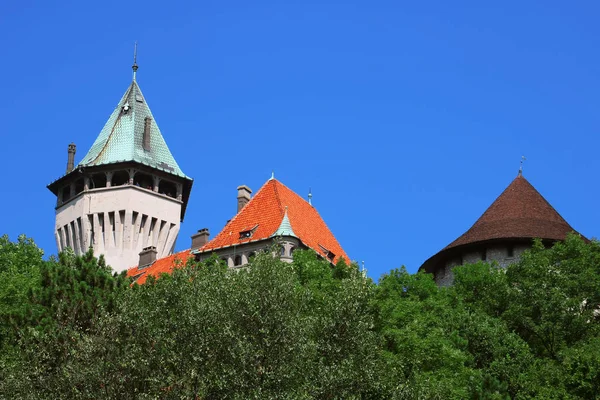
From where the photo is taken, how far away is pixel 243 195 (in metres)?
60.2

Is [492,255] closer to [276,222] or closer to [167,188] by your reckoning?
[276,222]

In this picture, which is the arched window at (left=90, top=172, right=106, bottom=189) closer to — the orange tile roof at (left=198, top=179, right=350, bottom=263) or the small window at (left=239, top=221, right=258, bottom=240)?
the orange tile roof at (left=198, top=179, right=350, bottom=263)

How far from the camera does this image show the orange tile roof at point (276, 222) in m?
52.8

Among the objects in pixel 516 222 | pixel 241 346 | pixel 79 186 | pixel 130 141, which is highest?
pixel 130 141

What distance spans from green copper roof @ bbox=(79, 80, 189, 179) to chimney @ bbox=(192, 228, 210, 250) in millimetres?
7657

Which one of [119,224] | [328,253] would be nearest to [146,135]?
[119,224]

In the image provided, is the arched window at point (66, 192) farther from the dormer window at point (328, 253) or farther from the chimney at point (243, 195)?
the dormer window at point (328, 253)

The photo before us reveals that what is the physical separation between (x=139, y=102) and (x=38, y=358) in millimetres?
40783

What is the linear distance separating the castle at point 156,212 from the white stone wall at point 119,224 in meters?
0.05

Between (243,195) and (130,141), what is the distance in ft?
25.1

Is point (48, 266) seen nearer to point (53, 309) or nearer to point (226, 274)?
point (53, 309)

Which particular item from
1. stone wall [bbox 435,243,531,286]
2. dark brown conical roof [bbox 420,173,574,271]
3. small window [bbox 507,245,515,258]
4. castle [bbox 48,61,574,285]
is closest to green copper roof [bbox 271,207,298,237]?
castle [bbox 48,61,574,285]

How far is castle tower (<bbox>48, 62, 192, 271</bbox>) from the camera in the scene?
205ft

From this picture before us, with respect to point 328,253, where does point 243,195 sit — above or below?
above
